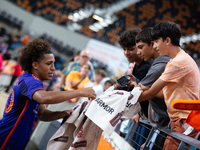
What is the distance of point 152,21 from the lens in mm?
14672

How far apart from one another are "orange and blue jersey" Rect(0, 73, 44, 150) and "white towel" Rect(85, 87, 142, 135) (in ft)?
1.48

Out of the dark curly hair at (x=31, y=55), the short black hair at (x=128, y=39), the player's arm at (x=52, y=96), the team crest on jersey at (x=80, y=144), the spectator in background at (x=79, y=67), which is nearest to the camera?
the player's arm at (x=52, y=96)

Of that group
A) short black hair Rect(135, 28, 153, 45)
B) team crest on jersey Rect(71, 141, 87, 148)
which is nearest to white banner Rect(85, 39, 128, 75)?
short black hair Rect(135, 28, 153, 45)

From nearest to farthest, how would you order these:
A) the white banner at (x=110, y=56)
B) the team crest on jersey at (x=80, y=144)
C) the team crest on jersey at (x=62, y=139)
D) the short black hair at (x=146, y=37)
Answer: the team crest on jersey at (x=80, y=144) < the team crest on jersey at (x=62, y=139) < the short black hair at (x=146, y=37) < the white banner at (x=110, y=56)

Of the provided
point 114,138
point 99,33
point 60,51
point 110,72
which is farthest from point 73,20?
point 114,138

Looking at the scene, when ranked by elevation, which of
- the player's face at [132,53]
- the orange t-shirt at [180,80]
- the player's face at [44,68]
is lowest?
the player's face at [44,68]

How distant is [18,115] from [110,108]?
754mm

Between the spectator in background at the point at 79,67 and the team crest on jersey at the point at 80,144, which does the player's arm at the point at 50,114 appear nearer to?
the team crest on jersey at the point at 80,144

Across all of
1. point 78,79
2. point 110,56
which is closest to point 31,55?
point 78,79

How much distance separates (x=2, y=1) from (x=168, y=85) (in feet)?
54.4

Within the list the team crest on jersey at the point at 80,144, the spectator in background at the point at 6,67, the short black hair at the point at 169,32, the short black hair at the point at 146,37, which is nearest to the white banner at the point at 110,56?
the spectator in background at the point at 6,67

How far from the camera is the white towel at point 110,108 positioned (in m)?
1.38

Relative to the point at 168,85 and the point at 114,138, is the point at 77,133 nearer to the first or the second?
the point at 114,138

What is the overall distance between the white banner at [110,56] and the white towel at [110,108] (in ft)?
16.6
